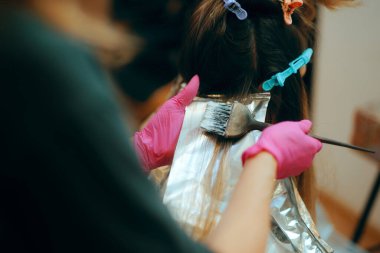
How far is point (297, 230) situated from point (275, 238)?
1.7 inches

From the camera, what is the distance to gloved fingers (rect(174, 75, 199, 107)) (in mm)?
879

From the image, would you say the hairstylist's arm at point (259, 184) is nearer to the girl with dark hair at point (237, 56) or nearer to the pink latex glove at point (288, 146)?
the pink latex glove at point (288, 146)

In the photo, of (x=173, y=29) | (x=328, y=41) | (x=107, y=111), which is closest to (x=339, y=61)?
(x=328, y=41)

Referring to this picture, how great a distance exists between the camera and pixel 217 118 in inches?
31.8

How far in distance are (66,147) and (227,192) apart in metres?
0.44

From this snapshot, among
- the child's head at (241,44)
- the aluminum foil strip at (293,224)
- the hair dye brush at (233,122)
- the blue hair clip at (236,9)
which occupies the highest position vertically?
the blue hair clip at (236,9)

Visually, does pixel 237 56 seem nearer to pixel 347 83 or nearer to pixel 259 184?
pixel 259 184

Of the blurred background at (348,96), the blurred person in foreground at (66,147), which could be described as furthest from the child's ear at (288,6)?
the blurred background at (348,96)

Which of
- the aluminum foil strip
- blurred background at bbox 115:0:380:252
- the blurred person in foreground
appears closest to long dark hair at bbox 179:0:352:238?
the aluminum foil strip

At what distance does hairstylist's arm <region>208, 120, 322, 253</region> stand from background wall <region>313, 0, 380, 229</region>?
0.74 metres

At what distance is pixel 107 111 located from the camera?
1.33 ft

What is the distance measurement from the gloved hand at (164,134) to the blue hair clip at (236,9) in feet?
0.49

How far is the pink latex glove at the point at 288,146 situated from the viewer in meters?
0.66

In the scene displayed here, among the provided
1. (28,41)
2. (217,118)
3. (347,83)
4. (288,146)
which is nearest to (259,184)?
(288,146)
